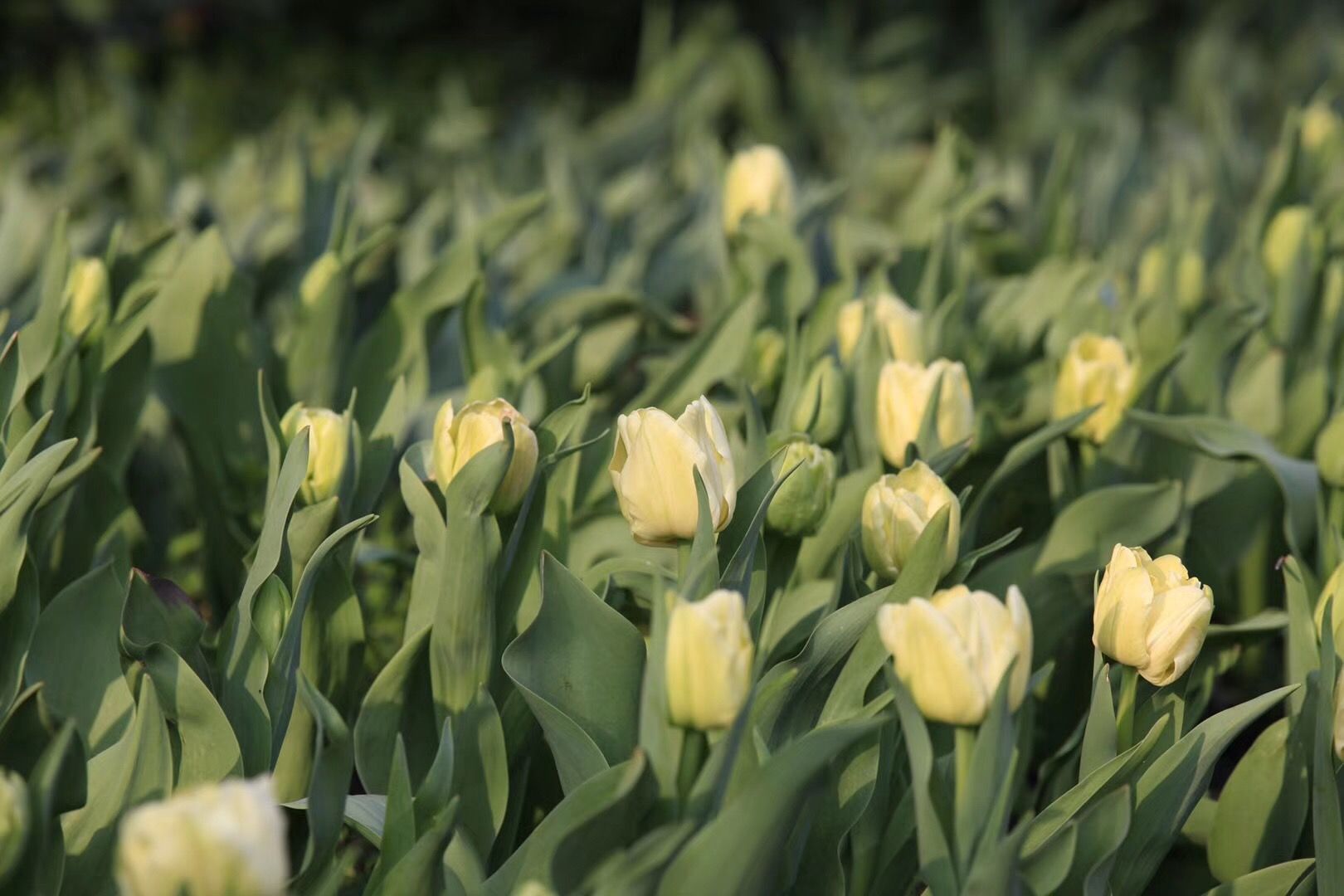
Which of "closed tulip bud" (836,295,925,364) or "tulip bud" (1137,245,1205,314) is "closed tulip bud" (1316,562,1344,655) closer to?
"closed tulip bud" (836,295,925,364)

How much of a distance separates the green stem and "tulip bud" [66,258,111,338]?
999 mm

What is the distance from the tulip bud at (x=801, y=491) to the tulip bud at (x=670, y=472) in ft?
0.32

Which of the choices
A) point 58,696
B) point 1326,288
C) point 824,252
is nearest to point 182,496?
point 58,696

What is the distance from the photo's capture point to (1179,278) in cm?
193

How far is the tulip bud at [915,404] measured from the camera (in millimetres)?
1301

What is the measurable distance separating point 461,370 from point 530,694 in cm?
98

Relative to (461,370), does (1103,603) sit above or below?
above

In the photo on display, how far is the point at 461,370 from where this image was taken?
74.5 inches

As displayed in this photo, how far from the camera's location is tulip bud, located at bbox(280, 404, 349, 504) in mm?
1193

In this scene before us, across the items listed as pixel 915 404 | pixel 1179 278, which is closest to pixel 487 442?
pixel 915 404

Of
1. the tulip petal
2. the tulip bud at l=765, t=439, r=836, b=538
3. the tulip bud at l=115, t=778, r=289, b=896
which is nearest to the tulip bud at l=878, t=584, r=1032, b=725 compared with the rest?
the tulip petal

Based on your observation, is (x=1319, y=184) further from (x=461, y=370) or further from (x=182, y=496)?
(x=182, y=496)

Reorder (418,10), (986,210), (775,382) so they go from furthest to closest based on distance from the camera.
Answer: (418,10) → (986,210) → (775,382)

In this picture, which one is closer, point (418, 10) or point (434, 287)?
point (434, 287)
